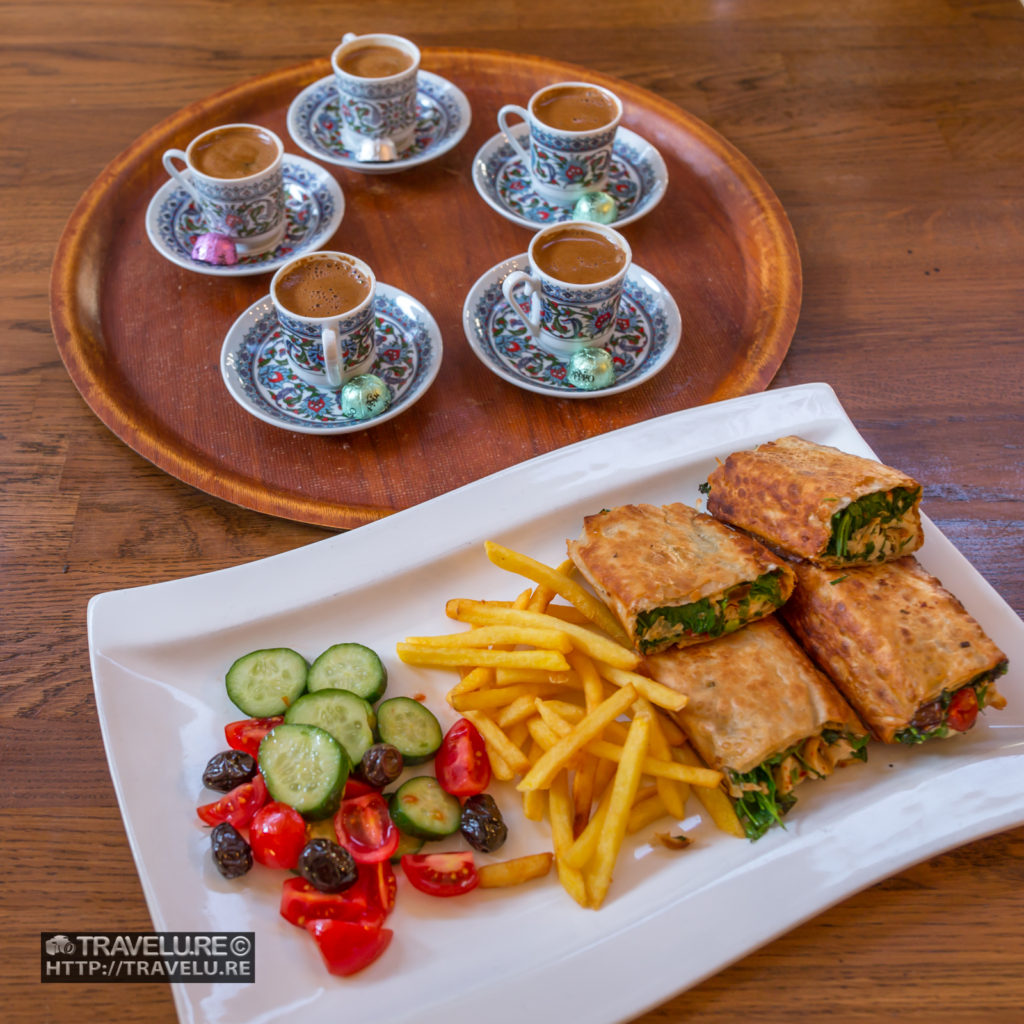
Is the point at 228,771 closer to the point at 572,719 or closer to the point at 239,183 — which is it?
the point at 572,719

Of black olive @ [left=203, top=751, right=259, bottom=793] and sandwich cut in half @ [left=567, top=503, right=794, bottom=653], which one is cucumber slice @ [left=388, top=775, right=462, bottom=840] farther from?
sandwich cut in half @ [left=567, top=503, right=794, bottom=653]

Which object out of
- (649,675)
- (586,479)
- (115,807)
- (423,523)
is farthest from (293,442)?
(649,675)

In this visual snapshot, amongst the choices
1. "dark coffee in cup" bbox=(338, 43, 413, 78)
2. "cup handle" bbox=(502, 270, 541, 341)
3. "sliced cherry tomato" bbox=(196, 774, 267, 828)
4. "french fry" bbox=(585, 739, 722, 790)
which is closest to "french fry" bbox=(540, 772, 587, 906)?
"french fry" bbox=(585, 739, 722, 790)

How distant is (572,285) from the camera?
128 inches

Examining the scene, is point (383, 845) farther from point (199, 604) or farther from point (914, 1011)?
point (914, 1011)

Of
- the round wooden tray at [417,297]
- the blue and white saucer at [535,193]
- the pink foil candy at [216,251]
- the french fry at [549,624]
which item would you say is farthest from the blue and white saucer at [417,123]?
the french fry at [549,624]

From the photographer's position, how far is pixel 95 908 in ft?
7.49

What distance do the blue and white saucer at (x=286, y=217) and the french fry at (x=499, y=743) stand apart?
2.14 m

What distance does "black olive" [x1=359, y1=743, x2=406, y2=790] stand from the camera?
2293 mm

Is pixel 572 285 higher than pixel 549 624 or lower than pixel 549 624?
higher

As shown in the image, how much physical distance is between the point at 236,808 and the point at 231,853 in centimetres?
13

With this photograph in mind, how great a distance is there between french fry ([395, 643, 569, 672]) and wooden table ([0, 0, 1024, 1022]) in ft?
2.24

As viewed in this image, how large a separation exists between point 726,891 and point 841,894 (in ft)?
0.87

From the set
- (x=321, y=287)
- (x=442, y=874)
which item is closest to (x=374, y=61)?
(x=321, y=287)
